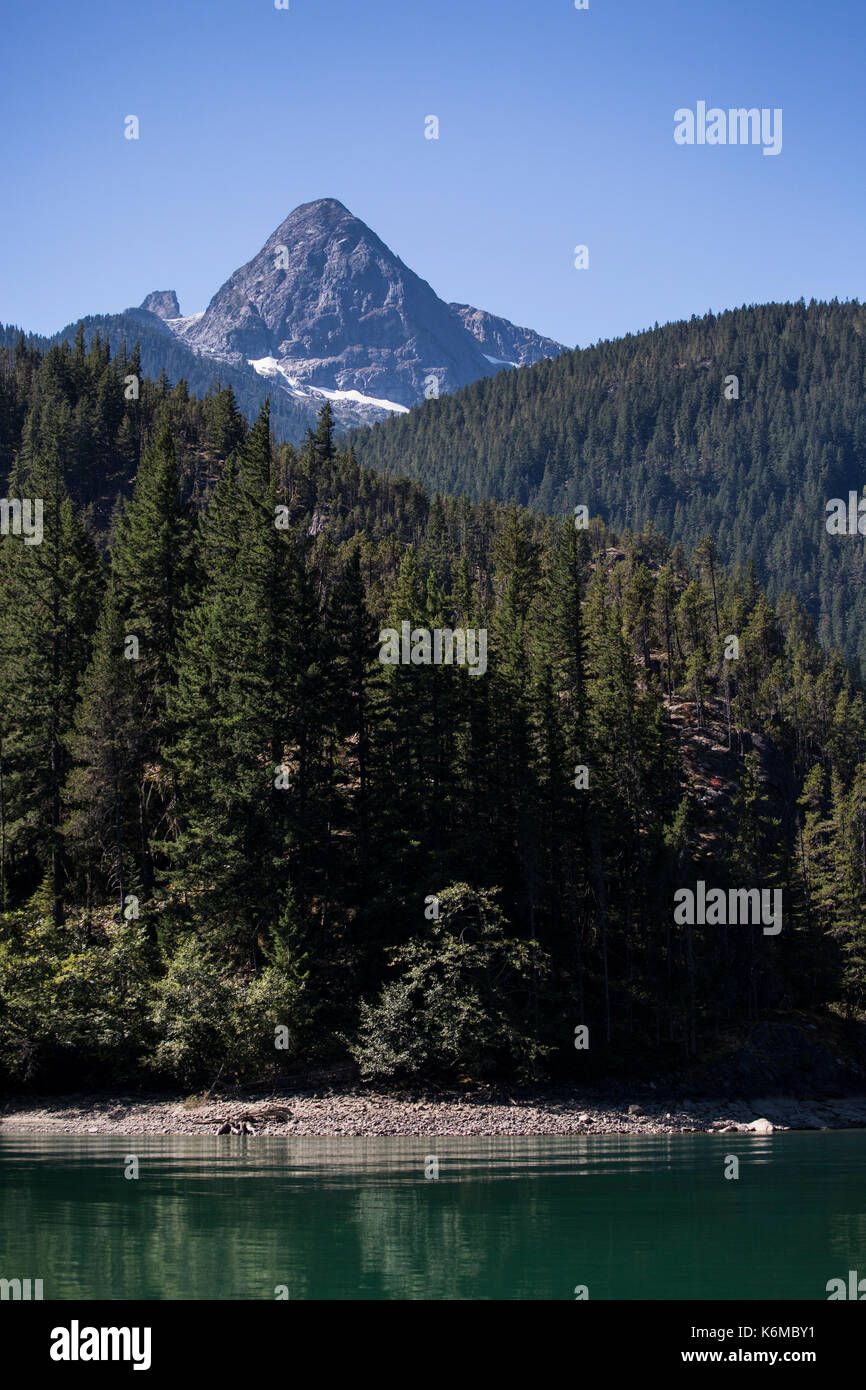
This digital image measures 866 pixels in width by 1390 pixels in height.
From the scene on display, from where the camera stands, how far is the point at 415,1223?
24828 mm

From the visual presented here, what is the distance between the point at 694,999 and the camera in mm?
63531

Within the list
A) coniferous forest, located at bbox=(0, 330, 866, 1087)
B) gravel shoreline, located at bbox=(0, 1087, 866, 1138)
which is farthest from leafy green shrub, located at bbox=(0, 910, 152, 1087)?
gravel shoreline, located at bbox=(0, 1087, 866, 1138)

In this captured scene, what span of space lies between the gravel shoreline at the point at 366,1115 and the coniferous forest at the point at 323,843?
1642 mm

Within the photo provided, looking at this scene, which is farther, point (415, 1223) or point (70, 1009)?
point (70, 1009)

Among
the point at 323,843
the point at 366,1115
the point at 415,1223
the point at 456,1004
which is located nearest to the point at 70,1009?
the point at 366,1115

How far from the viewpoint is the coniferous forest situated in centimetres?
4872

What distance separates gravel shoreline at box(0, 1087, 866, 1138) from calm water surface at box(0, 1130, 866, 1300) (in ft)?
13.4

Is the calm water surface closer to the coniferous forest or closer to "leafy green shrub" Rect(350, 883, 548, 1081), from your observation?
the coniferous forest

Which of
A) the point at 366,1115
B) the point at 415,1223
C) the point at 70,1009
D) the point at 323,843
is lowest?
the point at 366,1115

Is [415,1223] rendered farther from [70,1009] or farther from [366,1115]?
[70,1009]

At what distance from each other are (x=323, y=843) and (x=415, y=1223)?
3042 centimetres

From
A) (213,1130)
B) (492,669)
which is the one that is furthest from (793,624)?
(213,1130)

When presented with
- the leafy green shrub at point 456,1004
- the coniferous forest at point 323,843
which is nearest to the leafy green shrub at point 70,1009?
the coniferous forest at point 323,843

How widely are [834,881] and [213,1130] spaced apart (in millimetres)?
50573
